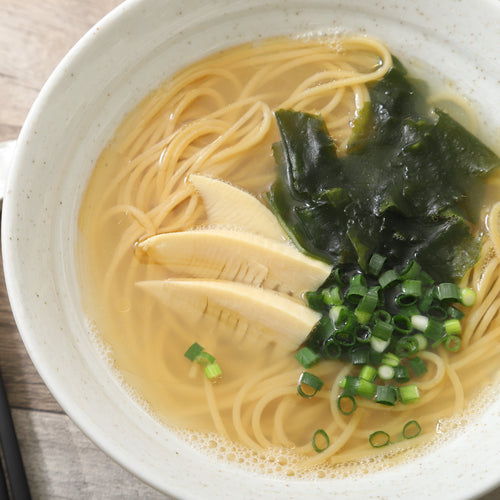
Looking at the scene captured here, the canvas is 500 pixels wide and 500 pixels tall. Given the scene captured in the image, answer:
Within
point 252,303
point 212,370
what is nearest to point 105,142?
point 252,303

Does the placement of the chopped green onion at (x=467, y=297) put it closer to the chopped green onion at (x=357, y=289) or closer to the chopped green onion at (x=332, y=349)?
the chopped green onion at (x=357, y=289)

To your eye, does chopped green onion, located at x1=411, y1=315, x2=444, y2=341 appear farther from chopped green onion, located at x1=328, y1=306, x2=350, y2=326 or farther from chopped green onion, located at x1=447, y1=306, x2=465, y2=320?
chopped green onion, located at x1=328, y1=306, x2=350, y2=326

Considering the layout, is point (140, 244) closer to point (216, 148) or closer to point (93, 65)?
point (216, 148)

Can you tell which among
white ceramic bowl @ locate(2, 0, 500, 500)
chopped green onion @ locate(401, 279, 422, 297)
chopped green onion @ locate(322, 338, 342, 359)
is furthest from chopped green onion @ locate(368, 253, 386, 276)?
white ceramic bowl @ locate(2, 0, 500, 500)

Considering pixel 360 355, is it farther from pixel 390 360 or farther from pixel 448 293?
pixel 448 293

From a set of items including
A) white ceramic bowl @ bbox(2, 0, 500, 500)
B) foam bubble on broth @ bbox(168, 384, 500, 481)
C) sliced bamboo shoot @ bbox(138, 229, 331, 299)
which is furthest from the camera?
sliced bamboo shoot @ bbox(138, 229, 331, 299)

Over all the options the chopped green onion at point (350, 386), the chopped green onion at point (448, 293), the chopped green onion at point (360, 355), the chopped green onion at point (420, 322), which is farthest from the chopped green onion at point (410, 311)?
the chopped green onion at point (350, 386)
